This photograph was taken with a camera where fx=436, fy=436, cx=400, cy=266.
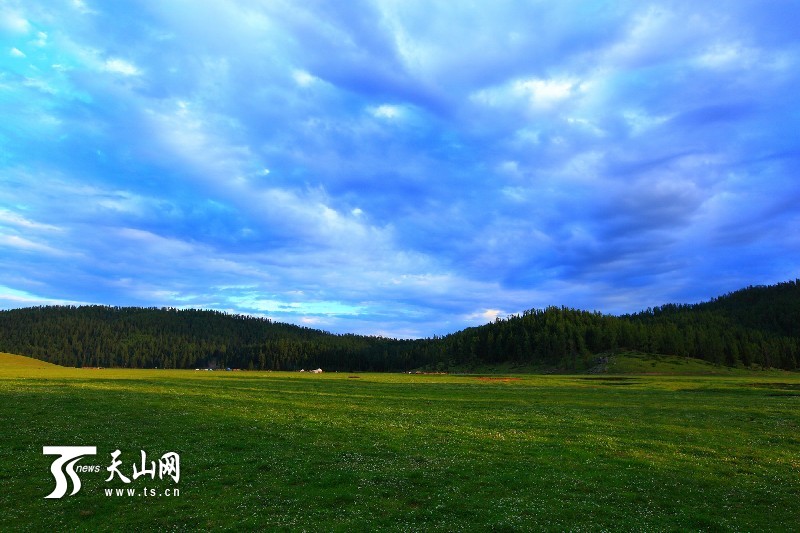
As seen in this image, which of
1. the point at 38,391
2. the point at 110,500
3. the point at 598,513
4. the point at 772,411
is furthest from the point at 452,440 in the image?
the point at 38,391

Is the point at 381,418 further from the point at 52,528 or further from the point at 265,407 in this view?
the point at 52,528

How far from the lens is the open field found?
16500mm

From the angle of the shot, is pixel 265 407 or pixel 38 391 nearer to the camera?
pixel 265 407

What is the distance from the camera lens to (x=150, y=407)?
135 feet

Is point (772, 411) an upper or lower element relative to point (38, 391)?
lower

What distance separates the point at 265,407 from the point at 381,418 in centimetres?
1332

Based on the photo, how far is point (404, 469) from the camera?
2312 centimetres

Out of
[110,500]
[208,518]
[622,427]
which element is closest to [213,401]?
[110,500]

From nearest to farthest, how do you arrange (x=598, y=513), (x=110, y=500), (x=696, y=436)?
(x=598, y=513)
(x=110, y=500)
(x=696, y=436)

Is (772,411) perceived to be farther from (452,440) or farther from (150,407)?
(150,407)

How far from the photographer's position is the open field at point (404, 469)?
16500 mm

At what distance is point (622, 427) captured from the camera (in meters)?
37.4

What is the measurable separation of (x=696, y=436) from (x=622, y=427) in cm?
539

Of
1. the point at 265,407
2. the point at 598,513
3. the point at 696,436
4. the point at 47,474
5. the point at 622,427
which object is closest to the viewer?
the point at 598,513
